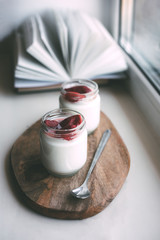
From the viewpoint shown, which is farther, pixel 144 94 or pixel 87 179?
pixel 144 94

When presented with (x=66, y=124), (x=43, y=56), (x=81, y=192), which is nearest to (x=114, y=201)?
(x=81, y=192)

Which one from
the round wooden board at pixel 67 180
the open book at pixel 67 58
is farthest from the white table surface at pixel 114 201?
the open book at pixel 67 58

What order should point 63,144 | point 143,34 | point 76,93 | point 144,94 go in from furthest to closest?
point 143,34
point 144,94
point 76,93
point 63,144

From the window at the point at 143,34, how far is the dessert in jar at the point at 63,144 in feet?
1.23

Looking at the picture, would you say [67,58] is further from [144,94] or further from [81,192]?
[81,192]

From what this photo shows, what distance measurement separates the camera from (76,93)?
78 cm

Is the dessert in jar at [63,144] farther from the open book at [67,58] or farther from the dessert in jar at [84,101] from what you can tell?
the open book at [67,58]

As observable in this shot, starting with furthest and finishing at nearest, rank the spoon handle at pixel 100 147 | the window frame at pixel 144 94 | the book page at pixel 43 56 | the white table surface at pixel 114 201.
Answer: the book page at pixel 43 56 → the window frame at pixel 144 94 → the spoon handle at pixel 100 147 → the white table surface at pixel 114 201

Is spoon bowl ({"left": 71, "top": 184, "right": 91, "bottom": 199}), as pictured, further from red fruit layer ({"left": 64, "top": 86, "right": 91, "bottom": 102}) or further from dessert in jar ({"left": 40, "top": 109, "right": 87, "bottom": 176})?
red fruit layer ({"left": 64, "top": 86, "right": 91, "bottom": 102})

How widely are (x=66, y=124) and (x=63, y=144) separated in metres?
0.05

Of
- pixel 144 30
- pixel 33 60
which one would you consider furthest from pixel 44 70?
pixel 144 30

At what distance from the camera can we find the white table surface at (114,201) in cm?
58

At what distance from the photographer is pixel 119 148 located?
0.78 m

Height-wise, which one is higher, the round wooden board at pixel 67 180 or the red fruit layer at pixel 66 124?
the red fruit layer at pixel 66 124
